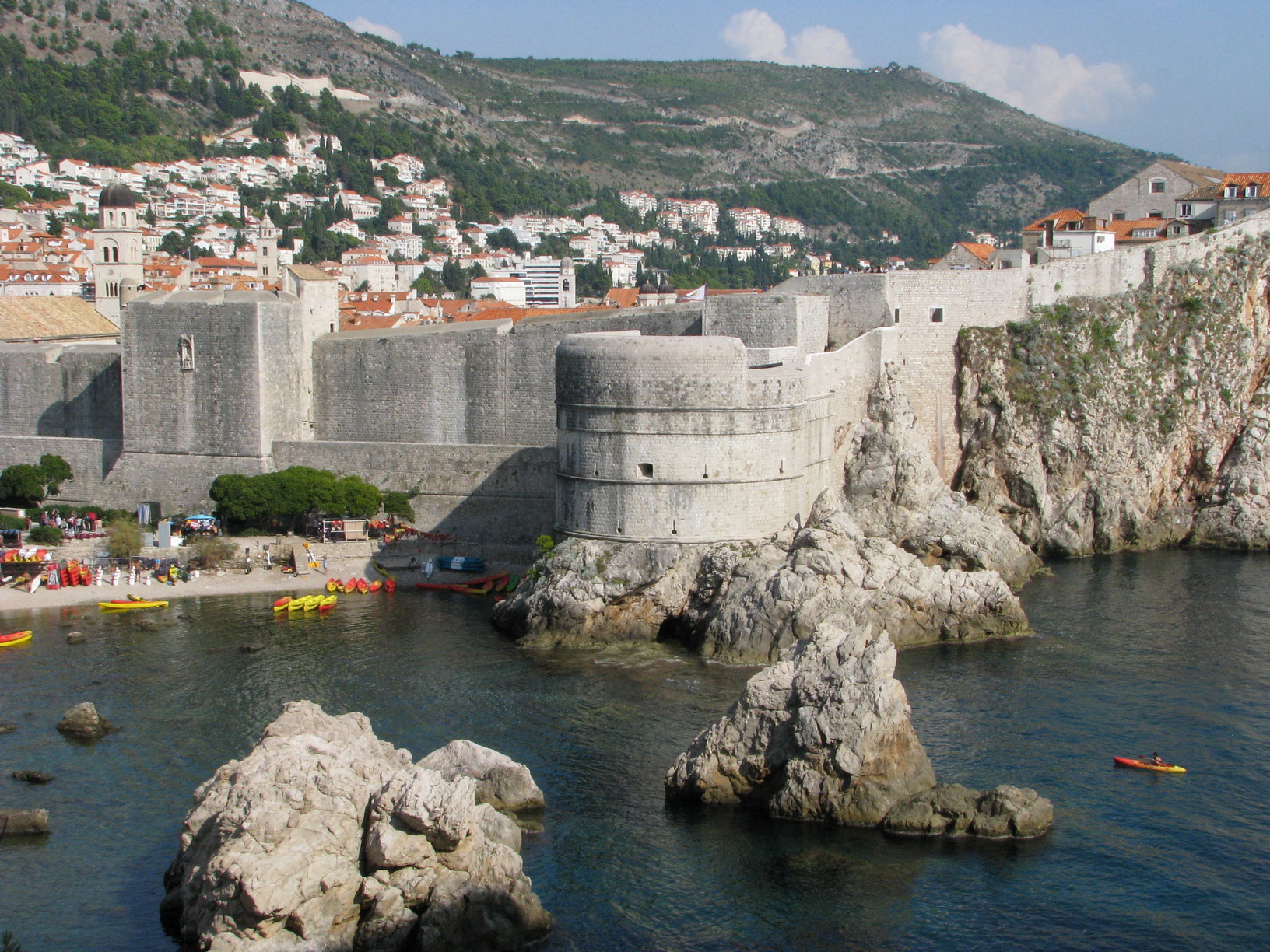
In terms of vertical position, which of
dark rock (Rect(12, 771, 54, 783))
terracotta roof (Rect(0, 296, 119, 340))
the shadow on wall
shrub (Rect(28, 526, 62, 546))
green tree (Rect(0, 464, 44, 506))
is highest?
terracotta roof (Rect(0, 296, 119, 340))

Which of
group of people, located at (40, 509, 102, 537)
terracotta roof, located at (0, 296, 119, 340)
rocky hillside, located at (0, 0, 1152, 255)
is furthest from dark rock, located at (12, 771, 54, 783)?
rocky hillside, located at (0, 0, 1152, 255)

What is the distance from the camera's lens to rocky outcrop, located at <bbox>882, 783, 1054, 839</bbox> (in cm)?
1861

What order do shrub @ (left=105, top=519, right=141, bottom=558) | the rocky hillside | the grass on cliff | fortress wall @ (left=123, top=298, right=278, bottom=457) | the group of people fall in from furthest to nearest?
1. the rocky hillside
2. fortress wall @ (left=123, top=298, right=278, bottom=457)
3. the grass on cliff
4. the group of people
5. shrub @ (left=105, top=519, right=141, bottom=558)

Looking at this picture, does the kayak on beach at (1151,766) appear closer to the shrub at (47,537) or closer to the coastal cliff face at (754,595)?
the coastal cliff face at (754,595)

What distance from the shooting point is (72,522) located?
116 feet

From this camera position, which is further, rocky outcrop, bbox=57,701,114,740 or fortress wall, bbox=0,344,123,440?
fortress wall, bbox=0,344,123,440

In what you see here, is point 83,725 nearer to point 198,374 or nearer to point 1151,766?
point 198,374

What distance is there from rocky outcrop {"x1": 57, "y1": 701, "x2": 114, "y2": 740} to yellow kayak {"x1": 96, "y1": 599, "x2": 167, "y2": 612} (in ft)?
26.7

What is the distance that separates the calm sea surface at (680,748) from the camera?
55.2 feet

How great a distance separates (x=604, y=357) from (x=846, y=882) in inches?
521

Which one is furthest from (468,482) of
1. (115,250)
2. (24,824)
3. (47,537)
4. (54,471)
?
(115,250)

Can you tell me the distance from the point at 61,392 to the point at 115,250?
478 inches

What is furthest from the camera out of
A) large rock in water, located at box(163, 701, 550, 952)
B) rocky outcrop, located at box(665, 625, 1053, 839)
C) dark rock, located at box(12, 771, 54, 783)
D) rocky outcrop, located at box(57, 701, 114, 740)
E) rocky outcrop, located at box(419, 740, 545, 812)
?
rocky outcrop, located at box(57, 701, 114, 740)

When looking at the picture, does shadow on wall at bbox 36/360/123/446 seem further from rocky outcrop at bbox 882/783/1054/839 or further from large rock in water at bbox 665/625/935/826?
rocky outcrop at bbox 882/783/1054/839
